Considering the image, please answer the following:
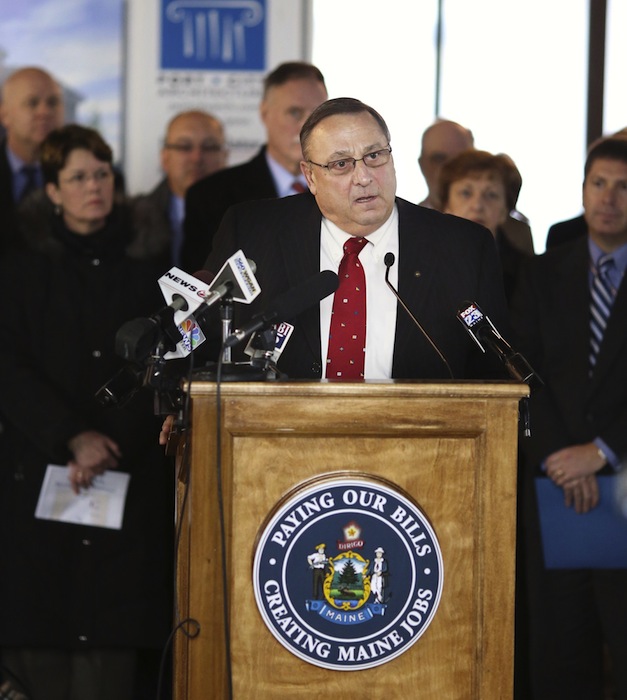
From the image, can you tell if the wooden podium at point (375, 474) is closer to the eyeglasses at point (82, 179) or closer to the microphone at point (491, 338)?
the microphone at point (491, 338)

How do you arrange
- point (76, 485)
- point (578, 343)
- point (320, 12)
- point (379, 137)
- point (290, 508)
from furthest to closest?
point (320, 12) < point (578, 343) < point (76, 485) < point (379, 137) < point (290, 508)

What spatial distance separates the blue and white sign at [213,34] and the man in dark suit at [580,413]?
218cm

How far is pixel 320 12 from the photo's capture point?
5934 millimetres

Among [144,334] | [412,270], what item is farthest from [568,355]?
[144,334]

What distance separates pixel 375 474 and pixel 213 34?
391 cm

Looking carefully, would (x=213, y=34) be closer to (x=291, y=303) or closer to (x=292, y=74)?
(x=292, y=74)

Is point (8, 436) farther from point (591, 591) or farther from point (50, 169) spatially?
point (591, 591)

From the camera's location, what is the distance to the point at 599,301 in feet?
12.9

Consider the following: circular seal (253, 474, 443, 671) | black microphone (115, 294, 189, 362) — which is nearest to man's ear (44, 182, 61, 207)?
black microphone (115, 294, 189, 362)

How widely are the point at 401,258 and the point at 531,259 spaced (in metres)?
1.37

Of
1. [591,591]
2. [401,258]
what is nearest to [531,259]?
[591,591]

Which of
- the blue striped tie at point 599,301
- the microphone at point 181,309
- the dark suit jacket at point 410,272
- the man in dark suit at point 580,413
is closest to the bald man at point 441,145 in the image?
the man in dark suit at point 580,413

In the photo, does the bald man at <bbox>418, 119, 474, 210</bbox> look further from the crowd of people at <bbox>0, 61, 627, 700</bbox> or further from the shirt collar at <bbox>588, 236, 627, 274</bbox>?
the shirt collar at <bbox>588, 236, 627, 274</bbox>

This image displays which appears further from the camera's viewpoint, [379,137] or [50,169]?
[50,169]
